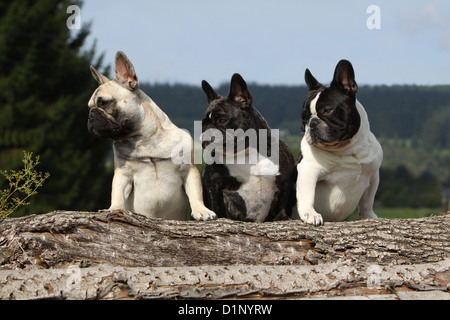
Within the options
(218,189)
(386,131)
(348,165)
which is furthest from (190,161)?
(386,131)

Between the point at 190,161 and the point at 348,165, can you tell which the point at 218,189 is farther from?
the point at 348,165

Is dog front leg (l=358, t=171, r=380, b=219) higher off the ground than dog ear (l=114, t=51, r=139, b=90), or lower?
lower

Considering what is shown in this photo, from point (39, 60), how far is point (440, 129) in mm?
51260

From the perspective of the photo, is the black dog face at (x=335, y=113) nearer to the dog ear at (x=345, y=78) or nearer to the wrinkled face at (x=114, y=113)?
the dog ear at (x=345, y=78)

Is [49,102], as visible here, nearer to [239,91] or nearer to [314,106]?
[239,91]

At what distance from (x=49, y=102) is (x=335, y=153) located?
15886mm

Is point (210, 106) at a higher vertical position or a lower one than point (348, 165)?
higher

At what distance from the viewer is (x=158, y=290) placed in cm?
420

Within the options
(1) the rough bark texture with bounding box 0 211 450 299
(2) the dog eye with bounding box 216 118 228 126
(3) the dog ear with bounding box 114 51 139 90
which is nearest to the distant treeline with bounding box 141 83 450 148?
(3) the dog ear with bounding box 114 51 139 90

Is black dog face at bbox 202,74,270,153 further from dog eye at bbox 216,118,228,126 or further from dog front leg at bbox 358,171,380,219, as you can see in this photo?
dog front leg at bbox 358,171,380,219

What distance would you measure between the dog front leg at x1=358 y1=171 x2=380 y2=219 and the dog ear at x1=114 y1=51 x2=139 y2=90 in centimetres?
240

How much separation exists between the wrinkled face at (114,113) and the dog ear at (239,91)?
0.83 metres

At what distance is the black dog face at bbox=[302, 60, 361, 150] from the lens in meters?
5.00
